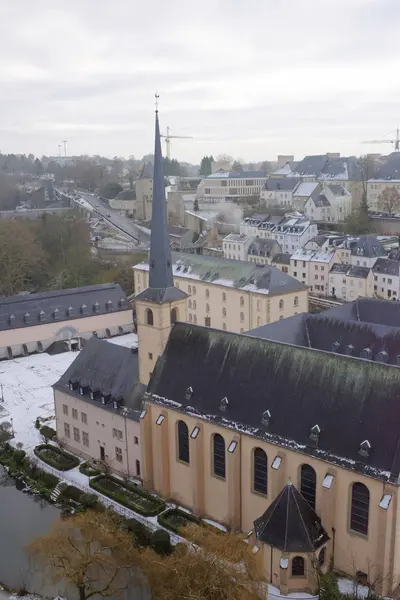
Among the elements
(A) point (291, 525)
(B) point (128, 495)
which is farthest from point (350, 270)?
(A) point (291, 525)

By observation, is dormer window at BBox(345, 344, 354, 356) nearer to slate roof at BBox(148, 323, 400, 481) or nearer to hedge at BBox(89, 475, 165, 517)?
slate roof at BBox(148, 323, 400, 481)

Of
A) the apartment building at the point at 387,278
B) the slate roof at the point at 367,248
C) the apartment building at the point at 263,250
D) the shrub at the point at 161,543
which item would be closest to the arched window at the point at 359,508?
the shrub at the point at 161,543

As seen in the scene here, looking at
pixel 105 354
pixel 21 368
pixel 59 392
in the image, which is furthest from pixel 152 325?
pixel 21 368

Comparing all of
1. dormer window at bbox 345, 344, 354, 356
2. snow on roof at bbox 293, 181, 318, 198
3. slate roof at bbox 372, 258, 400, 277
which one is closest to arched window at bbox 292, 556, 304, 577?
dormer window at bbox 345, 344, 354, 356

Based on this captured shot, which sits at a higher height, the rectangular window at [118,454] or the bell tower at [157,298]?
the bell tower at [157,298]

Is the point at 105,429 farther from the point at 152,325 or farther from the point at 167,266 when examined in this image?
the point at 167,266

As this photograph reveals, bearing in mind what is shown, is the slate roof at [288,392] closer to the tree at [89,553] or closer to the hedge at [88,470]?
the hedge at [88,470]
